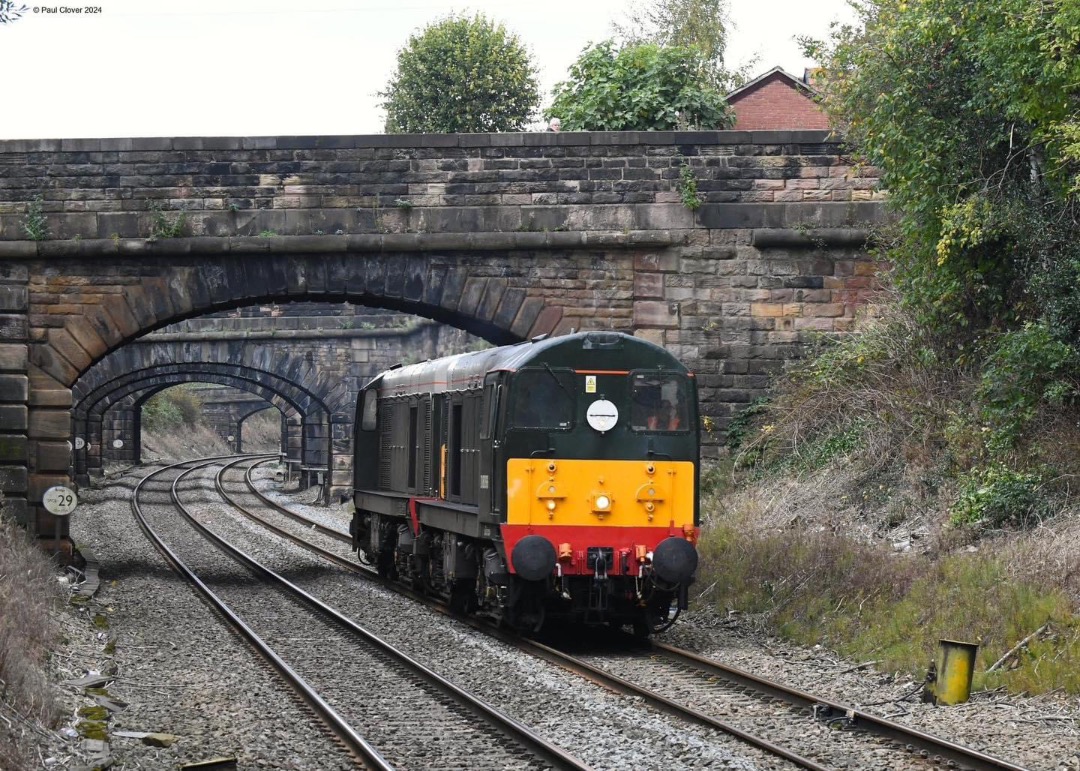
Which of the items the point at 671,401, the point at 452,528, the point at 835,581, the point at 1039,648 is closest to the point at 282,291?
the point at 452,528

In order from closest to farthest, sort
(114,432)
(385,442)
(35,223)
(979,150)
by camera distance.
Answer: (979,150)
(385,442)
(35,223)
(114,432)

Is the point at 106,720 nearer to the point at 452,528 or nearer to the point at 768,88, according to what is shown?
the point at 452,528

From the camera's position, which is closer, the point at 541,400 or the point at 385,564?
the point at 541,400

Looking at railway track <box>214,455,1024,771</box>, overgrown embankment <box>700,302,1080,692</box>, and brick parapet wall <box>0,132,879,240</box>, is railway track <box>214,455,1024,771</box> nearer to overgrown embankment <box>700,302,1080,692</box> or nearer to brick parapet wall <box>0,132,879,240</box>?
overgrown embankment <box>700,302,1080,692</box>

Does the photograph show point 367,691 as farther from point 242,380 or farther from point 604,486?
point 242,380

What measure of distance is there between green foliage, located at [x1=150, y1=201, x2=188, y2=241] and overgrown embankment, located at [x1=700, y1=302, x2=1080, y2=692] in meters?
8.12

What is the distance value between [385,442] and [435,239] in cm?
291

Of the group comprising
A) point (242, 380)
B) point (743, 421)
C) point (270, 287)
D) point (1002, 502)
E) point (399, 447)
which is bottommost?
point (1002, 502)

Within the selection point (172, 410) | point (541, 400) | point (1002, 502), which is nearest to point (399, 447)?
point (541, 400)

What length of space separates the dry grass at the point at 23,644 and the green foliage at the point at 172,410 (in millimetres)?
57289

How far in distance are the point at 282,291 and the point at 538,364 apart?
313 inches

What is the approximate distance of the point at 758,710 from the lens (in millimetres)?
9992

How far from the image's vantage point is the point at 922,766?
819cm

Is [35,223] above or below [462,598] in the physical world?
above
